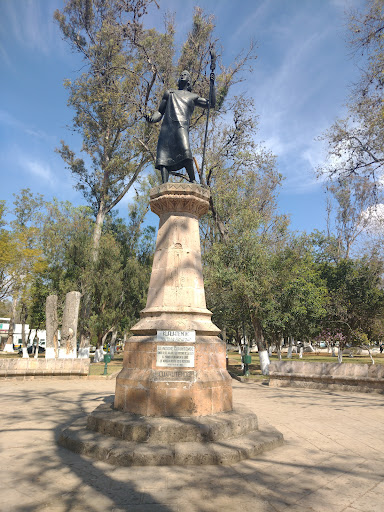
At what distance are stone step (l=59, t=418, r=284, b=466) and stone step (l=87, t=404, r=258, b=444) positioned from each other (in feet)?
0.28

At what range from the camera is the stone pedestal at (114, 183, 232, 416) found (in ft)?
16.4

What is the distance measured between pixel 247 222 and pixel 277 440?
13.6 meters

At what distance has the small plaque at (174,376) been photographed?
16.6ft

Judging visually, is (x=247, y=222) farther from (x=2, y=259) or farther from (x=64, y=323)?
(x=2, y=259)

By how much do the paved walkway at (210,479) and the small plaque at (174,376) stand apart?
1.28 metres

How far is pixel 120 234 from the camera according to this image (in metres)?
29.5

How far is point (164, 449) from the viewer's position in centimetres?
414

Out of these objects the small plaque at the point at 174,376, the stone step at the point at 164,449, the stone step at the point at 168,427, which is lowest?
the stone step at the point at 164,449

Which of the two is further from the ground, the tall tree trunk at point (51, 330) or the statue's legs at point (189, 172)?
the statue's legs at point (189, 172)

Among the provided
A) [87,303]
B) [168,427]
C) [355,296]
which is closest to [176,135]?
[168,427]

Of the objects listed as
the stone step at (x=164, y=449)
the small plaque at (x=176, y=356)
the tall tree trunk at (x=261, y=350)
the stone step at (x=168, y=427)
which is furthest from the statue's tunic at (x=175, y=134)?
the tall tree trunk at (x=261, y=350)

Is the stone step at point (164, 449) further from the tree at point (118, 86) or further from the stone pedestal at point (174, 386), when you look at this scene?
the tree at point (118, 86)

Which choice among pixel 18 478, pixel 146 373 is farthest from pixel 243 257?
pixel 18 478

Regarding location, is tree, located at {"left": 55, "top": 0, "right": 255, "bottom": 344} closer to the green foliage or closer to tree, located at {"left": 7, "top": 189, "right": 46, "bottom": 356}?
tree, located at {"left": 7, "top": 189, "right": 46, "bottom": 356}
